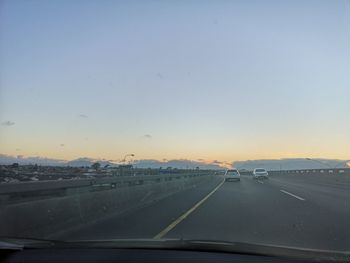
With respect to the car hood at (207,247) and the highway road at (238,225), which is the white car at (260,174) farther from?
the car hood at (207,247)

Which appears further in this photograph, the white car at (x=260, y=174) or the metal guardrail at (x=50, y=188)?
the white car at (x=260, y=174)

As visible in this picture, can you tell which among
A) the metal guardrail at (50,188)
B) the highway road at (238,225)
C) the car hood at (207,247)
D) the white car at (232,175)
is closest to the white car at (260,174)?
the white car at (232,175)

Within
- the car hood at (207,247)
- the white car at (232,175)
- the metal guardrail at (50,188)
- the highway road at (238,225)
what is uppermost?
the white car at (232,175)

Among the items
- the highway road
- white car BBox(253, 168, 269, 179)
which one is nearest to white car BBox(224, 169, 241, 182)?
white car BBox(253, 168, 269, 179)

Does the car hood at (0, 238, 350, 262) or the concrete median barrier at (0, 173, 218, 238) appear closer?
the car hood at (0, 238, 350, 262)

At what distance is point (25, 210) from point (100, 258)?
5330mm

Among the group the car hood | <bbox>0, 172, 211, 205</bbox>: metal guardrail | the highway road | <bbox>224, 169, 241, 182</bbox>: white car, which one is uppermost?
<bbox>224, 169, 241, 182</bbox>: white car

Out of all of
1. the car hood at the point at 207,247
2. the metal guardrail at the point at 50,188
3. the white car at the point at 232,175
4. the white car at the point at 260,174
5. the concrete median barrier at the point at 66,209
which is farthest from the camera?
the white car at the point at 260,174

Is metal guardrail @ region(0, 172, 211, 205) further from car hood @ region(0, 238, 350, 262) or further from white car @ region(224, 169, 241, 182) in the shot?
white car @ region(224, 169, 241, 182)

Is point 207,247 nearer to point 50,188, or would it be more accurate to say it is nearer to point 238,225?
point 238,225

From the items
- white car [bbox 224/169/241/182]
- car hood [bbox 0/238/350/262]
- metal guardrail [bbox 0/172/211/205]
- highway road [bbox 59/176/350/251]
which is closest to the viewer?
car hood [bbox 0/238/350/262]

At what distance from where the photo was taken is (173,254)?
559 centimetres

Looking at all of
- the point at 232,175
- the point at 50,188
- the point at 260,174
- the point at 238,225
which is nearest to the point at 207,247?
the point at 238,225

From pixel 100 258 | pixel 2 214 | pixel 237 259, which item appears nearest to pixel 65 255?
pixel 100 258
